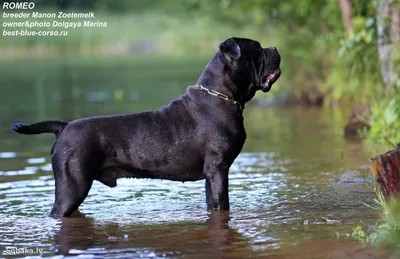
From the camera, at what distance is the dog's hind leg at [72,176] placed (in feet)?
25.4

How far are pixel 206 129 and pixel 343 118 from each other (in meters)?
9.85

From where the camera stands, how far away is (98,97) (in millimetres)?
24984

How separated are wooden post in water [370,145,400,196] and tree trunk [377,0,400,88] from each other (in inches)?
184

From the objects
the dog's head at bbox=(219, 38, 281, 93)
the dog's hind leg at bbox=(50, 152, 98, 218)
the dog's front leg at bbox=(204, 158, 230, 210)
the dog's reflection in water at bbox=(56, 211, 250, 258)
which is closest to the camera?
the dog's reflection in water at bbox=(56, 211, 250, 258)

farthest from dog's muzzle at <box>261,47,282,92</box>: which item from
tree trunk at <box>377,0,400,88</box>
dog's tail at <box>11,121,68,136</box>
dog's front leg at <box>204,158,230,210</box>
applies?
tree trunk at <box>377,0,400,88</box>

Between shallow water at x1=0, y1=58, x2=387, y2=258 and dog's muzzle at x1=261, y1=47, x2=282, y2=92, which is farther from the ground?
dog's muzzle at x1=261, y1=47, x2=282, y2=92

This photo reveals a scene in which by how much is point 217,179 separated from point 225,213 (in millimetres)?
377

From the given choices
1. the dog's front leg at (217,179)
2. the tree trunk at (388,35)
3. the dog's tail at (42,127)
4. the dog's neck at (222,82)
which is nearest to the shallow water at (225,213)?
the dog's front leg at (217,179)

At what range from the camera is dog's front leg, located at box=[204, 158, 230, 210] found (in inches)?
309

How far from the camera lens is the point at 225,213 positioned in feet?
26.0

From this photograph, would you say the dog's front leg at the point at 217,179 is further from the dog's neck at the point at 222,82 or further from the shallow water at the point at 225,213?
the dog's neck at the point at 222,82

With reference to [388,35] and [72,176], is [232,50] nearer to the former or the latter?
[72,176]

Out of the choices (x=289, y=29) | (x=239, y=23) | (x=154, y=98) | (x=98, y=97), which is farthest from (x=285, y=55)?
(x=98, y=97)

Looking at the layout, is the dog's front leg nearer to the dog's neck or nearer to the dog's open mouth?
the dog's neck
